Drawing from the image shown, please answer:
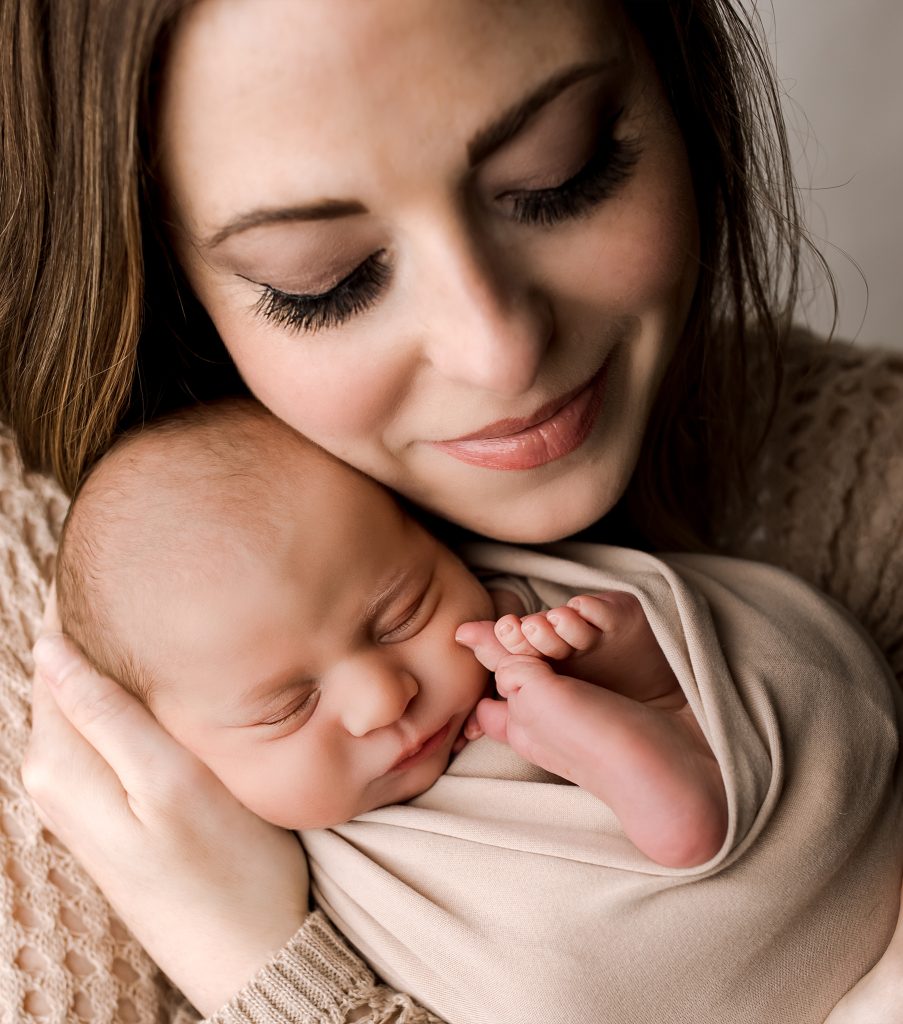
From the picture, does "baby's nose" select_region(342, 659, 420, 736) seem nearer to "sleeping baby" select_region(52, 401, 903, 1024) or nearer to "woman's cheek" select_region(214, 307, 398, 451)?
"sleeping baby" select_region(52, 401, 903, 1024)

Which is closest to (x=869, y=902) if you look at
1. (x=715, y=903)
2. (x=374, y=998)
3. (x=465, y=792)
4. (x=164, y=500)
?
(x=715, y=903)

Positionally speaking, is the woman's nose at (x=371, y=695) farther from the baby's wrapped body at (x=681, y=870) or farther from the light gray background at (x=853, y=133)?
the light gray background at (x=853, y=133)

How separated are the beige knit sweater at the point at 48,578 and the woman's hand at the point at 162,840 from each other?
0.13 ft

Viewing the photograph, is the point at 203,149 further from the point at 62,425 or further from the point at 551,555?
the point at 551,555

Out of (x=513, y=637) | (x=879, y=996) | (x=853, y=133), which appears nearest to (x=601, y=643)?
(x=513, y=637)

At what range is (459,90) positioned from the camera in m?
1.00

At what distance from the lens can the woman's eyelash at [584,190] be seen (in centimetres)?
112

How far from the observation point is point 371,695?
128 cm

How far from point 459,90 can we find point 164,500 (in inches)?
23.4

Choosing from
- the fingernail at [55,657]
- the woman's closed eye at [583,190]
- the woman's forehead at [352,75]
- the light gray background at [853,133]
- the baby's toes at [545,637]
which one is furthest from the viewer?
the light gray background at [853,133]

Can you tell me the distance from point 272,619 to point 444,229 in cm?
49

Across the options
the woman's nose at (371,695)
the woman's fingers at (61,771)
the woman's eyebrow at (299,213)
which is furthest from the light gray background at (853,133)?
the woman's fingers at (61,771)

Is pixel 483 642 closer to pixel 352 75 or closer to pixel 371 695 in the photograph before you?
pixel 371 695

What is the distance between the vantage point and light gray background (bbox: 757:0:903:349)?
281 centimetres
